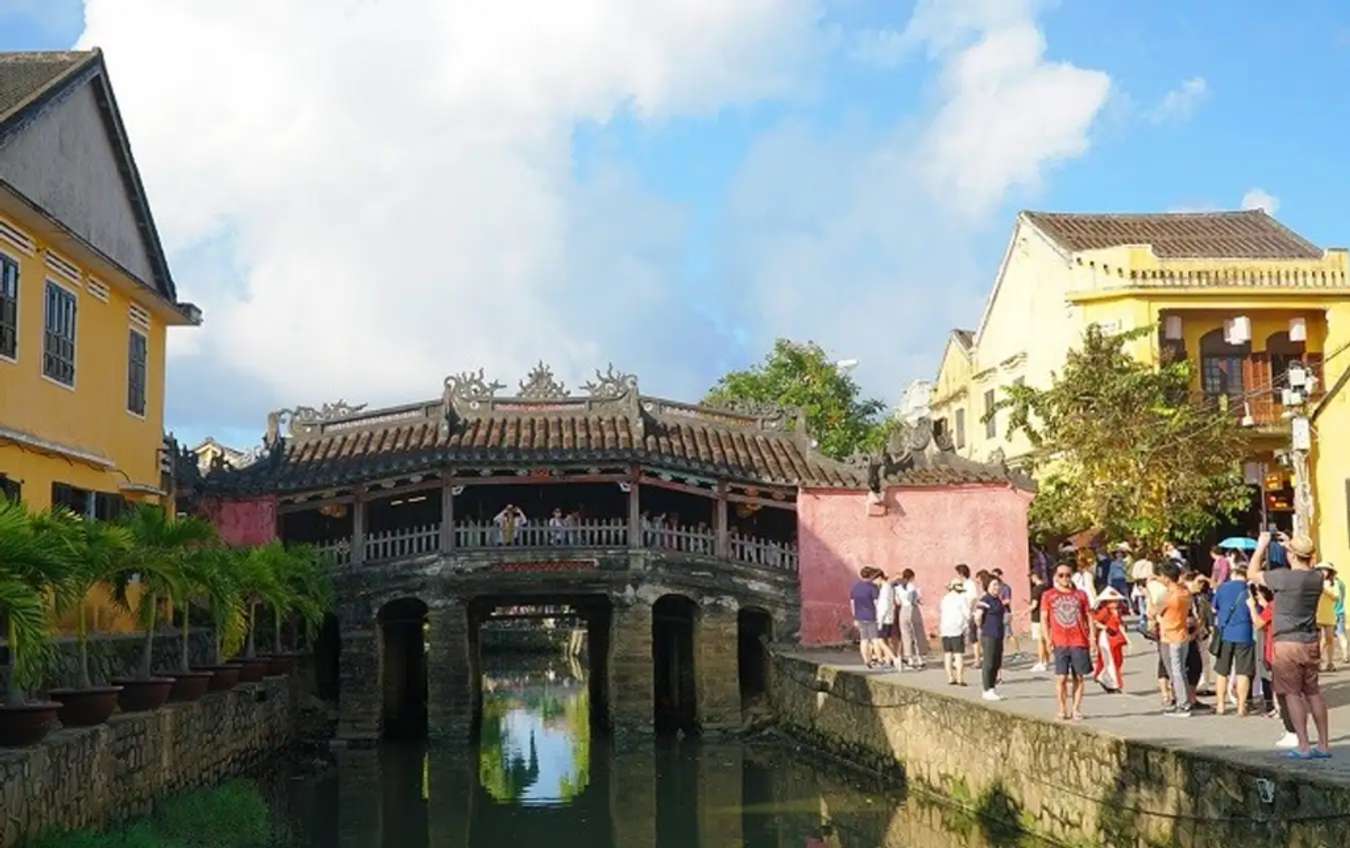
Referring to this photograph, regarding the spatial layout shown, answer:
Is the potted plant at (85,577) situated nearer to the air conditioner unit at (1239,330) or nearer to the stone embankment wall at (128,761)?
the stone embankment wall at (128,761)

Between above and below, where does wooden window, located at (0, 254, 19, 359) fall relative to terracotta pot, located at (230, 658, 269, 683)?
above

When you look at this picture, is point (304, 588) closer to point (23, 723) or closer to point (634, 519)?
point (634, 519)

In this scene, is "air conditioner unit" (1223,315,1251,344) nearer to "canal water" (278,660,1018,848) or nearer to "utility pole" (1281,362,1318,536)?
"utility pole" (1281,362,1318,536)

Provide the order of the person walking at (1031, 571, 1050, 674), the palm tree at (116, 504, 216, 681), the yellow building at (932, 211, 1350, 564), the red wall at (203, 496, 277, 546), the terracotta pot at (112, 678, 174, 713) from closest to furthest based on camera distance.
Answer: the terracotta pot at (112, 678, 174, 713)
the palm tree at (116, 504, 216, 681)
the person walking at (1031, 571, 1050, 674)
the red wall at (203, 496, 277, 546)
the yellow building at (932, 211, 1350, 564)

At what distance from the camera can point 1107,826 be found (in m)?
11.7

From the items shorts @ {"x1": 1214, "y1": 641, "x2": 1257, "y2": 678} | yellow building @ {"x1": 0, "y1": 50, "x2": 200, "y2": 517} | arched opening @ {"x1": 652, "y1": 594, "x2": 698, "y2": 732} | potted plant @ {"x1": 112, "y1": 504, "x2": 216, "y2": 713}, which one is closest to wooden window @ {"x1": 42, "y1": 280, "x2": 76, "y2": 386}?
yellow building @ {"x1": 0, "y1": 50, "x2": 200, "y2": 517}

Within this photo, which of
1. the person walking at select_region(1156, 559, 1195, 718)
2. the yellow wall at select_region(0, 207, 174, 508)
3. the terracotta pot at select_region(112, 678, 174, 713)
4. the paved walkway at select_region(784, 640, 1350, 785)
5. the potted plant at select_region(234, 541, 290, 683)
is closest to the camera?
the paved walkway at select_region(784, 640, 1350, 785)

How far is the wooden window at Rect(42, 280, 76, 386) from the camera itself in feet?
54.7

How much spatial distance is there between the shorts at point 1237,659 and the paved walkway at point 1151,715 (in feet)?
1.28

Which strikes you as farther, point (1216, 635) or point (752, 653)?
point (752, 653)

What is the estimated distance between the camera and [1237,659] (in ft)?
41.8

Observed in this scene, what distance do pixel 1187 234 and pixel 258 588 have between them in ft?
75.2

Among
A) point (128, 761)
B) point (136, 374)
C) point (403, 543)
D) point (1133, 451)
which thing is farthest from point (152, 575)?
point (1133, 451)

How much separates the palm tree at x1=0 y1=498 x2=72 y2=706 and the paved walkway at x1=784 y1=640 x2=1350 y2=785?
8.04 metres
